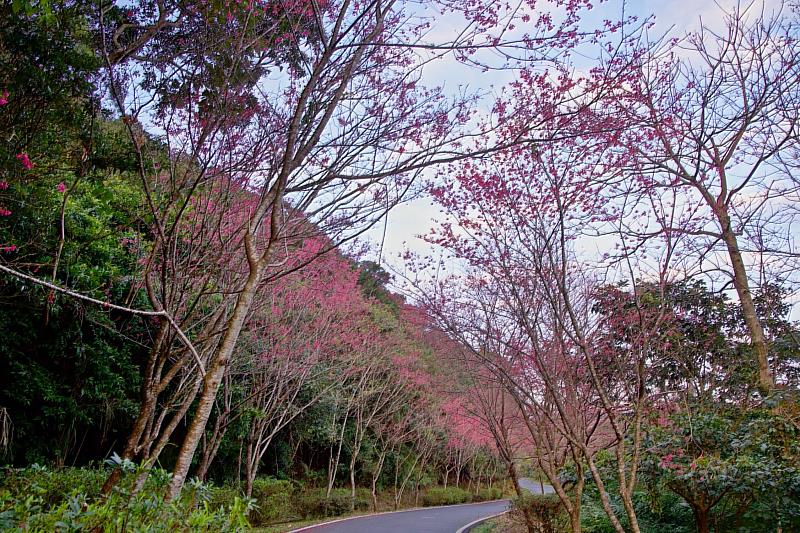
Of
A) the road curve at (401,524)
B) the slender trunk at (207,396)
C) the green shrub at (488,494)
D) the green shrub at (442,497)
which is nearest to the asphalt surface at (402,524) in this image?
Result: the road curve at (401,524)

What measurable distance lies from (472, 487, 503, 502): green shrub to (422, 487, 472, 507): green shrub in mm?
1731

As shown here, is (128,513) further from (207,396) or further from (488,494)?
(488,494)

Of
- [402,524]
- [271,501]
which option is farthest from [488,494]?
[271,501]

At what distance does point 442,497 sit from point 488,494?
17.1ft

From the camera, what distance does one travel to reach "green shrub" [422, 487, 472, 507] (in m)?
21.3

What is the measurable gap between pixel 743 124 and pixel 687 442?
16.0 feet

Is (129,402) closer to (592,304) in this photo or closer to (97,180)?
(97,180)

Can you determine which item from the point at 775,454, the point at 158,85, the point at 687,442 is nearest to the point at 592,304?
the point at 687,442

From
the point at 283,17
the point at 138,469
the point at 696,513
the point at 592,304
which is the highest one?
the point at 283,17

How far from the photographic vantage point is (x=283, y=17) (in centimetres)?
416

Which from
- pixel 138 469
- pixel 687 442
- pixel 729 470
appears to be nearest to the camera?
pixel 138 469

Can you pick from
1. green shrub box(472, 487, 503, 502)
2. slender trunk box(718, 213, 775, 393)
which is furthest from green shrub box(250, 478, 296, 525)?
green shrub box(472, 487, 503, 502)

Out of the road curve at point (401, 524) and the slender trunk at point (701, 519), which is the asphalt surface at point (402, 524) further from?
the slender trunk at point (701, 519)

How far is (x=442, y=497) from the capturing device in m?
21.7
